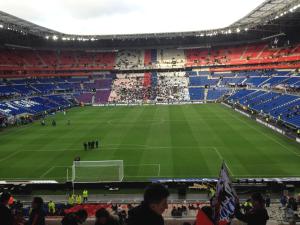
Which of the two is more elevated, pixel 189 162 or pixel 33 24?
pixel 33 24

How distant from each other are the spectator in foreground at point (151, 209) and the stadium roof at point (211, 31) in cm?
5752

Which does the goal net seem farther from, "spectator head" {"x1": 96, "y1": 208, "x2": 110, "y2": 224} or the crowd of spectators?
"spectator head" {"x1": 96, "y1": 208, "x2": 110, "y2": 224}

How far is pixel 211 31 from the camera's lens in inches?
3735

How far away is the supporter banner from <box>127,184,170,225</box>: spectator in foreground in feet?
6.44

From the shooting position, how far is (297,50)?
77750 mm

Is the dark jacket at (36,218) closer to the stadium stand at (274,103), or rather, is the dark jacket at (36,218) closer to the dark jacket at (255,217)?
the dark jacket at (255,217)

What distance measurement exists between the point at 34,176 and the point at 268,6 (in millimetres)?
49602

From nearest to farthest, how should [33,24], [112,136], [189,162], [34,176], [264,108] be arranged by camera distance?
1. [34,176]
2. [189,162]
3. [112,136]
4. [264,108]
5. [33,24]

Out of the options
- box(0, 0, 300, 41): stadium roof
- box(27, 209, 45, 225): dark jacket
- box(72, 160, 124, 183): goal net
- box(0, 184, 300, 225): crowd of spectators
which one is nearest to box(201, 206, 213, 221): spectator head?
box(0, 184, 300, 225): crowd of spectators

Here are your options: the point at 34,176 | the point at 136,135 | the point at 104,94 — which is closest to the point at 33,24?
the point at 104,94

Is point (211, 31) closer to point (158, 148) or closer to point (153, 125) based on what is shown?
point (153, 125)

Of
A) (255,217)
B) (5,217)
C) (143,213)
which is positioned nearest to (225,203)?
(255,217)

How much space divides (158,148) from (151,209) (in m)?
31.8

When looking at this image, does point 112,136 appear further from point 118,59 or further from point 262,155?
point 118,59
